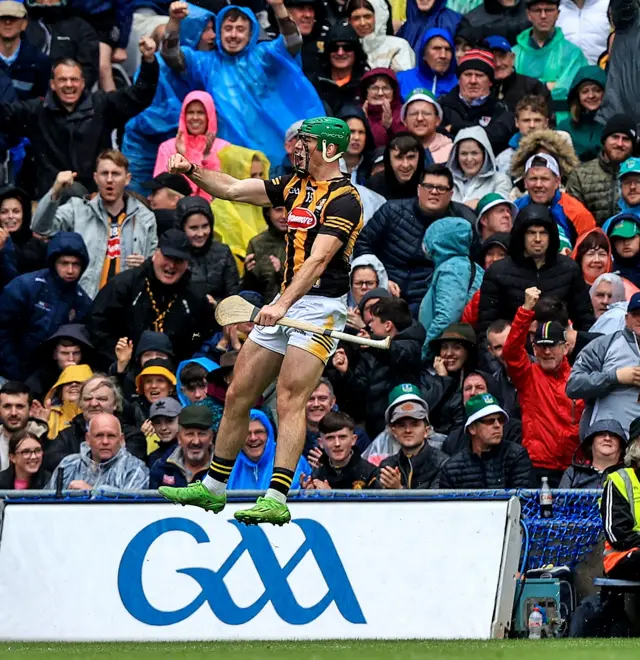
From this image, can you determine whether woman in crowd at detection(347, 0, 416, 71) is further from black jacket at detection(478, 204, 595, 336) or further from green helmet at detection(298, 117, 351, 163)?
green helmet at detection(298, 117, 351, 163)

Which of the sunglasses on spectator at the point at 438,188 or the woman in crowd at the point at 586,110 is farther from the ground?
the woman in crowd at the point at 586,110

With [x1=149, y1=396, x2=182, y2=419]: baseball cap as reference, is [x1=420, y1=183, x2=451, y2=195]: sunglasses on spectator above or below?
above

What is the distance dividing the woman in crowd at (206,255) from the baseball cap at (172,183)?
133 cm

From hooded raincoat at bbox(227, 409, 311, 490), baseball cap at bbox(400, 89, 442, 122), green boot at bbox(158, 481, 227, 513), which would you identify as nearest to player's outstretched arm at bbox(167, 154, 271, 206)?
green boot at bbox(158, 481, 227, 513)

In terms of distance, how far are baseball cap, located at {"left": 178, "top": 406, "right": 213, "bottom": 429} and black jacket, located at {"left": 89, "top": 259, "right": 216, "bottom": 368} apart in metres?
2.08

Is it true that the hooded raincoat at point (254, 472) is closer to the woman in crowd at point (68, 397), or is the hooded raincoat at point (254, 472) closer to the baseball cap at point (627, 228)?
the woman in crowd at point (68, 397)

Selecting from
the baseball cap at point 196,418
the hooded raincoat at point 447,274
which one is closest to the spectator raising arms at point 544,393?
the hooded raincoat at point 447,274

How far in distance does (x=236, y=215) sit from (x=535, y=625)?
268 inches

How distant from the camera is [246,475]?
1315cm

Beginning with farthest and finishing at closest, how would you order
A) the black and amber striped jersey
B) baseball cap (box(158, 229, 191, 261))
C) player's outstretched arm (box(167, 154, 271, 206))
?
baseball cap (box(158, 229, 191, 261)), player's outstretched arm (box(167, 154, 271, 206)), the black and amber striped jersey

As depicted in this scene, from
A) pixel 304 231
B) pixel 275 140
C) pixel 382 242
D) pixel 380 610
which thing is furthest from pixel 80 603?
pixel 275 140

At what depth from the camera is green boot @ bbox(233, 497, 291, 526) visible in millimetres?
10242

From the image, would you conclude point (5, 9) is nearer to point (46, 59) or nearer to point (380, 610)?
point (46, 59)

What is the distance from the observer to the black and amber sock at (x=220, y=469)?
427 inches
